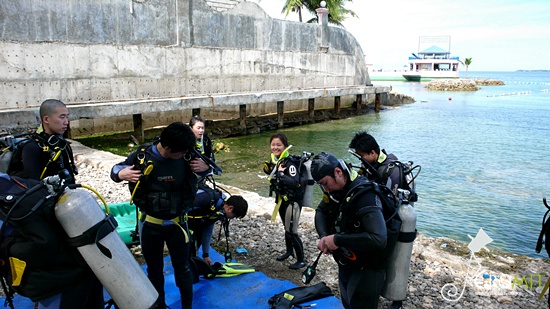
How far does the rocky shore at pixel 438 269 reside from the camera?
4.12m

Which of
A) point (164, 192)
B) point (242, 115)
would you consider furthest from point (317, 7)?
point (164, 192)

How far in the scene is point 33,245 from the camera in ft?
6.84

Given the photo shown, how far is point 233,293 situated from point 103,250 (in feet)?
6.66

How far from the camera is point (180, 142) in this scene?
2939 mm

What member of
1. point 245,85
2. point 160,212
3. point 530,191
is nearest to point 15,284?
point 160,212

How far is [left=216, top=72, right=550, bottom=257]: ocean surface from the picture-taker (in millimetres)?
8180

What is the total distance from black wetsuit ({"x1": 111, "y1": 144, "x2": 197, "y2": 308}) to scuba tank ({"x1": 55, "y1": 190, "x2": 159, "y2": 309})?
747mm

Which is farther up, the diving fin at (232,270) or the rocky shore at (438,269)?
the diving fin at (232,270)

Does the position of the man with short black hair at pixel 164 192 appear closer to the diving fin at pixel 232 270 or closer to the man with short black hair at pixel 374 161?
the diving fin at pixel 232 270

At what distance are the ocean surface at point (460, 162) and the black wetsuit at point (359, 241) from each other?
5.10 m

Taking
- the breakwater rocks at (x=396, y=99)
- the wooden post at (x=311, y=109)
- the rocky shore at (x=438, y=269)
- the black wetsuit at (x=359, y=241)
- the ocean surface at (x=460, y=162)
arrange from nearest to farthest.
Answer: the black wetsuit at (x=359, y=241) < the rocky shore at (x=438, y=269) < the ocean surface at (x=460, y=162) < the wooden post at (x=311, y=109) < the breakwater rocks at (x=396, y=99)

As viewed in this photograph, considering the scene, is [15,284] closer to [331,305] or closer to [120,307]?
[120,307]

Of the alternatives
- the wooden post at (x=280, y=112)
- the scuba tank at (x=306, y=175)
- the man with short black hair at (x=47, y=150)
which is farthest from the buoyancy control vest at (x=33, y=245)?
the wooden post at (x=280, y=112)

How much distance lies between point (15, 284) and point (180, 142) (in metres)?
1.27
